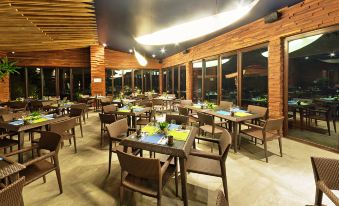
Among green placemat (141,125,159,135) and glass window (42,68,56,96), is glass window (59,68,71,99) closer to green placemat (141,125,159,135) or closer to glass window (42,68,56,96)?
glass window (42,68,56,96)

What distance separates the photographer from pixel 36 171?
2.36m

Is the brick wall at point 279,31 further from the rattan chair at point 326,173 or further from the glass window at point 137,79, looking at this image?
the glass window at point 137,79

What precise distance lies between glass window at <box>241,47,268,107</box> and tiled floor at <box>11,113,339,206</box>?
7.75 ft

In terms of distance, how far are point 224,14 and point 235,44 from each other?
4.20 metres

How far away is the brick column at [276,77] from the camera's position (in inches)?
190

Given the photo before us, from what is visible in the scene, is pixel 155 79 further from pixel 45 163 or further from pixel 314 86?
pixel 45 163

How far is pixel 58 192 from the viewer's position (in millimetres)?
2625

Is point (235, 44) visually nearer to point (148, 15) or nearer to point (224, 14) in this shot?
point (148, 15)

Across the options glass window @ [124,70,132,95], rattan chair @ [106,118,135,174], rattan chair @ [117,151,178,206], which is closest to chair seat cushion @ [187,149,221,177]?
rattan chair @ [117,151,178,206]

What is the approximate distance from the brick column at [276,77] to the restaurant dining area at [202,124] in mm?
26

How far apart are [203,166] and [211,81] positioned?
256 inches

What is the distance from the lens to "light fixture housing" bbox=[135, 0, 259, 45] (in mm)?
2318

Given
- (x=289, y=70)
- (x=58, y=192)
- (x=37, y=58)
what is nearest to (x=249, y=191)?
(x=58, y=192)

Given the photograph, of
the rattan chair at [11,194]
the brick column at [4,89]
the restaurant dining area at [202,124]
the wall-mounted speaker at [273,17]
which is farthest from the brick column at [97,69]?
the rattan chair at [11,194]
